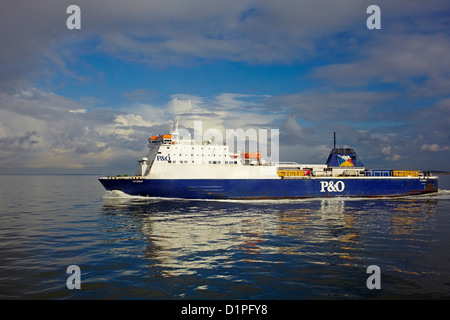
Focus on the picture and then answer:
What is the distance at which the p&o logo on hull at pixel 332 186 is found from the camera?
125 ft

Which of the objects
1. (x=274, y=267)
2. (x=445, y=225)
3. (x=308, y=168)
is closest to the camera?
(x=274, y=267)

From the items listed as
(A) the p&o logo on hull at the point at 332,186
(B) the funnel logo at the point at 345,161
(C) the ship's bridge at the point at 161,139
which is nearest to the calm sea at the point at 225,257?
(C) the ship's bridge at the point at 161,139

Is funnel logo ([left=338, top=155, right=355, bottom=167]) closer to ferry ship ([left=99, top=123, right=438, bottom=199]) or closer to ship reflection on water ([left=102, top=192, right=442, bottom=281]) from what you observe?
ferry ship ([left=99, top=123, right=438, bottom=199])

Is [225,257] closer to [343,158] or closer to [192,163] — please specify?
[192,163]

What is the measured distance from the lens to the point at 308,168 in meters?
43.3

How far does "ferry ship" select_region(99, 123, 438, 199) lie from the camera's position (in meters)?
34.1

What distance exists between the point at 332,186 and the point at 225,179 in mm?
14779

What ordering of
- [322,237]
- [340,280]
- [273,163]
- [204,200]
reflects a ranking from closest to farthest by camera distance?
1. [340,280]
2. [322,237]
3. [204,200]
4. [273,163]

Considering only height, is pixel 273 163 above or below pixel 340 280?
above

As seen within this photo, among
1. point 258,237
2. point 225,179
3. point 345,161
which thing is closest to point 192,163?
point 225,179

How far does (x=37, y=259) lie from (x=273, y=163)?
96.8ft

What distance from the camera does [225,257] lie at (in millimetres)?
12789
